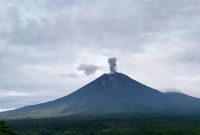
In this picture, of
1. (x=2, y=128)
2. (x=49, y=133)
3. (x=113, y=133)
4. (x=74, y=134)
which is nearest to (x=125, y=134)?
(x=113, y=133)

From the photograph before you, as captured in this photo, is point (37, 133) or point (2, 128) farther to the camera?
point (37, 133)

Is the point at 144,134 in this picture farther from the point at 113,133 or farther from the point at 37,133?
the point at 37,133

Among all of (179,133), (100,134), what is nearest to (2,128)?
(100,134)

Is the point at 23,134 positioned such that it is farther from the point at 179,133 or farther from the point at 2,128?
the point at 2,128

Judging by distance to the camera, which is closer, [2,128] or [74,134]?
[2,128]

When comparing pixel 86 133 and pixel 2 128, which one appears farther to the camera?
pixel 86 133

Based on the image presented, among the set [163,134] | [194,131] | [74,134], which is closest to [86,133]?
[74,134]

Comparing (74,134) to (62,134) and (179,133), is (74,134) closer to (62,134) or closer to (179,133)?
(62,134)

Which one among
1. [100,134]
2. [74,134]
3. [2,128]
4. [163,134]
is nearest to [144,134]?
[163,134]
